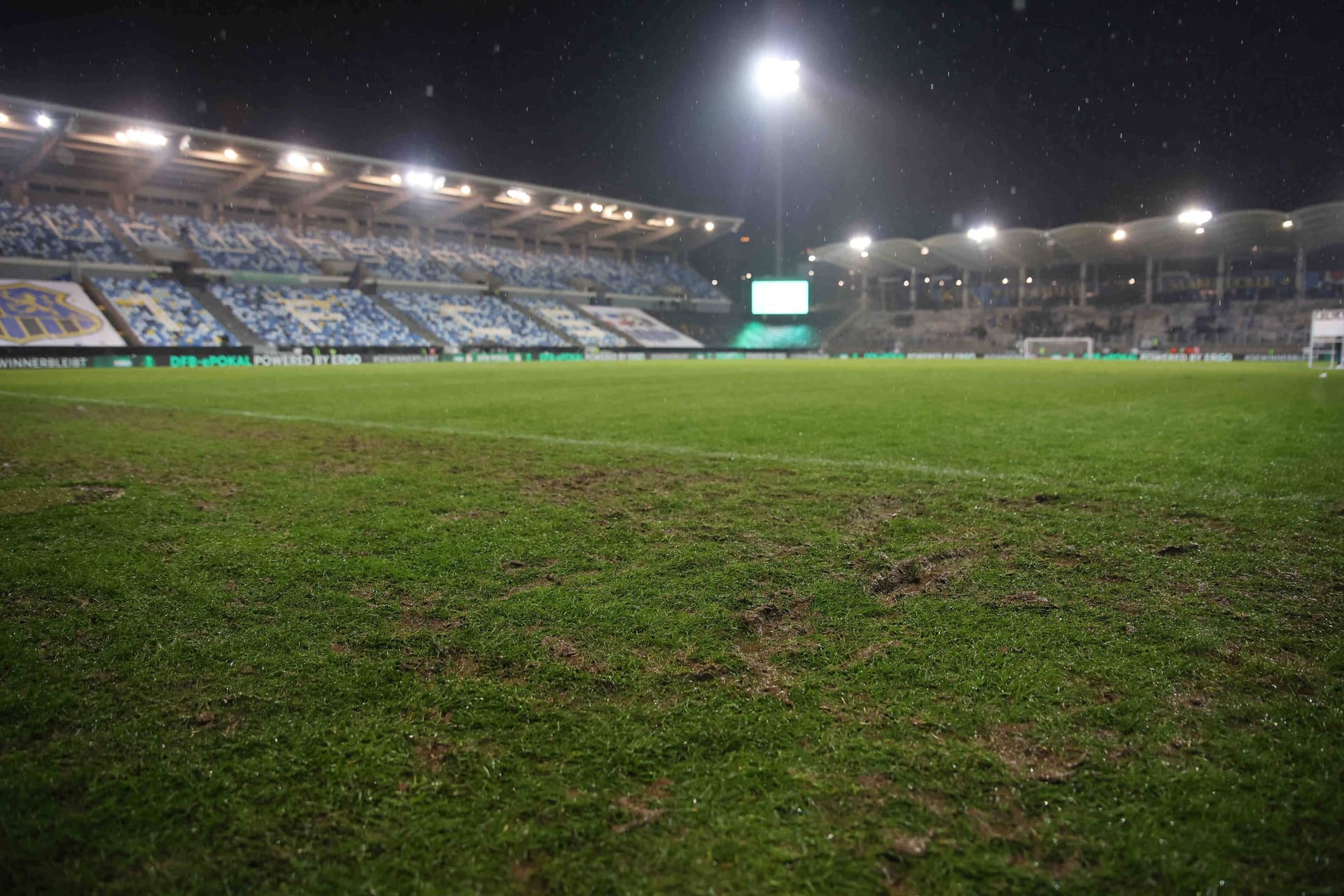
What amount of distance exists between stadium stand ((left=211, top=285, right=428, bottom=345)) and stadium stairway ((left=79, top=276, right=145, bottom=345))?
5.11 meters

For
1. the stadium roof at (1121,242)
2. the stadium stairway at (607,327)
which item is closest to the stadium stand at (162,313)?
the stadium stairway at (607,327)

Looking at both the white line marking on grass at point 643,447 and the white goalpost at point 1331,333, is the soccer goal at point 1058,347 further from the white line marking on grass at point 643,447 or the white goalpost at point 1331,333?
the white line marking on grass at point 643,447

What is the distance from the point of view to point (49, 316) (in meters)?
31.0

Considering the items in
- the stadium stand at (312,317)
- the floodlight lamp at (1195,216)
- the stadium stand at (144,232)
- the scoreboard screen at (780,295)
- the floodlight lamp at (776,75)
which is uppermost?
the floodlight lamp at (776,75)

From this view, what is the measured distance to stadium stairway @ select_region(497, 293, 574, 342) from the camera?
48125mm

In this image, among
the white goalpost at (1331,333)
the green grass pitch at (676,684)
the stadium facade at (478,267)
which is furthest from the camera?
the stadium facade at (478,267)

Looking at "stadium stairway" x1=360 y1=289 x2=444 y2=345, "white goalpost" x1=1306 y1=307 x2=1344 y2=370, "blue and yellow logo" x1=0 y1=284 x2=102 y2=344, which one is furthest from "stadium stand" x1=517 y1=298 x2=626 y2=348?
"white goalpost" x1=1306 y1=307 x2=1344 y2=370

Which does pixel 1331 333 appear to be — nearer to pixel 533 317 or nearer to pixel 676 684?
pixel 676 684

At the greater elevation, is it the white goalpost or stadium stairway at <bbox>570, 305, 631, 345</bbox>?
stadium stairway at <bbox>570, 305, 631, 345</bbox>

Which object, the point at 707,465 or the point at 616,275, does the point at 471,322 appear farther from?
the point at 707,465

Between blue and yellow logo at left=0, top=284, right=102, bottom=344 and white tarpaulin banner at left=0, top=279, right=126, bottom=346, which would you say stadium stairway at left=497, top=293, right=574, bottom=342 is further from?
blue and yellow logo at left=0, top=284, right=102, bottom=344

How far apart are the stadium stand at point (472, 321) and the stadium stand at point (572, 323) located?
1200mm

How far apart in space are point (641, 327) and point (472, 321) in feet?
42.7

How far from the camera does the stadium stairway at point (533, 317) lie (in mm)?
48125
